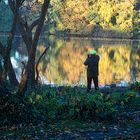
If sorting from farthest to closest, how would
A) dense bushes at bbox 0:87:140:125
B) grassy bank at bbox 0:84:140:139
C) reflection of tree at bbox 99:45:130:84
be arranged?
reflection of tree at bbox 99:45:130:84 < dense bushes at bbox 0:87:140:125 < grassy bank at bbox 0:84:140:139

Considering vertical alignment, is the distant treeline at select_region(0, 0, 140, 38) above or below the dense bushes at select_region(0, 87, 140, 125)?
above

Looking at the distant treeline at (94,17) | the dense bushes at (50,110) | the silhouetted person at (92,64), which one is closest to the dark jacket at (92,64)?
the silhouetted person at (92,64)

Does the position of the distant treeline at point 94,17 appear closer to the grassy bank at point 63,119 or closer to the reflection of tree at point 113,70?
the reflection of tree at point 113,70

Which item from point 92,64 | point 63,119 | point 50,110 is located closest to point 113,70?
point 92,64

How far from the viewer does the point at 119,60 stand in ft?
151

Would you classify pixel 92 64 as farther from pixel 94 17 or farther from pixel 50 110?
pixel 94 17

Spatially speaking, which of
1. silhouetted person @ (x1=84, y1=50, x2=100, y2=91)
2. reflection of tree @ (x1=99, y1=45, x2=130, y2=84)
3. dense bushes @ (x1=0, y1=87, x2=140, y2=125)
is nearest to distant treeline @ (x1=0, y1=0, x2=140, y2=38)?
reflection of tree @ (x1=99, y1=45, x2=130, y2=84)

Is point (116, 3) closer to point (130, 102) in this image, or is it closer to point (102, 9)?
point (102, 9)

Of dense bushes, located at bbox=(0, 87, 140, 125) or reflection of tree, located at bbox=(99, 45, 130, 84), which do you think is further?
reflection of tree, located at bbox=(99, 45, 130, 84)

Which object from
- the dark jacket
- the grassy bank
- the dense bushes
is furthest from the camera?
the dark jacket

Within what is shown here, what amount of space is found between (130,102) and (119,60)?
3367 cm

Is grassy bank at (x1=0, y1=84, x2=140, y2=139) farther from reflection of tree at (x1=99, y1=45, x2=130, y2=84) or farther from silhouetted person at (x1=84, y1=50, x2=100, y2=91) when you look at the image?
reflection of tree at (x1=99, y1=45, x2=130, y2=84)

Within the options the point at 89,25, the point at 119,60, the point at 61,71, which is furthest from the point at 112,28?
the point at 61,71

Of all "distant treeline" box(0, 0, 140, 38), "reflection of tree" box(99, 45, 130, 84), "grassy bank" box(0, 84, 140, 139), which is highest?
"distant treeline" box(0, 0, 140, 38)
